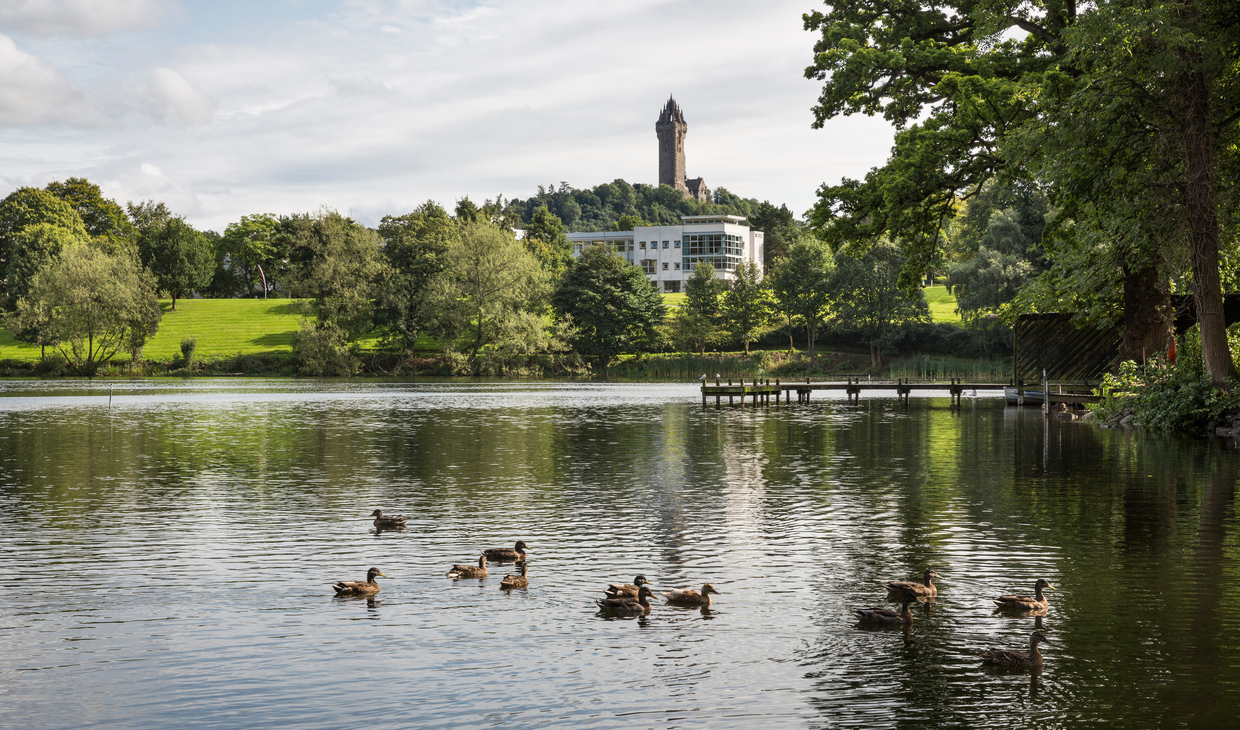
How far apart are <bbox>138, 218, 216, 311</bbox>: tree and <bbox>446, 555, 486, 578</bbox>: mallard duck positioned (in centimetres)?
12717

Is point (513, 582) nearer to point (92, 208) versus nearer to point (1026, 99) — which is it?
→ point (1026, 99)

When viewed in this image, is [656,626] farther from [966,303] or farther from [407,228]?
[407,228]

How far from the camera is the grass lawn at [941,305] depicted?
10688 centimetres

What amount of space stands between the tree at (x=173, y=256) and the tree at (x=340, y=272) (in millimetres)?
23384

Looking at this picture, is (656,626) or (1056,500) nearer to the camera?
(656,626)

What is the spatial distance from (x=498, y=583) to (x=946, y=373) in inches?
3184

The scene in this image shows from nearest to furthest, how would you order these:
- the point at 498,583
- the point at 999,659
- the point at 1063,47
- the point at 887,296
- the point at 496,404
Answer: the point at 999,659 < the point at 498,583 < the point at 1063,47 < the point at 496,404 < the point at 887,296

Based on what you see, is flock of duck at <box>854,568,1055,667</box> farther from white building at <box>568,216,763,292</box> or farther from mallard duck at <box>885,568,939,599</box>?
white building at <box>568,216,763,292</box>

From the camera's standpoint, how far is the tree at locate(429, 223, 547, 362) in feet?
344

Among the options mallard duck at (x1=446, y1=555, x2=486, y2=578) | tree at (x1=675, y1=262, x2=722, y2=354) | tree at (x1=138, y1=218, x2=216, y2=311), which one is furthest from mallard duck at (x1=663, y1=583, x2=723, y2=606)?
tree at (x1=138, y1=218, x2=216, y2=311)

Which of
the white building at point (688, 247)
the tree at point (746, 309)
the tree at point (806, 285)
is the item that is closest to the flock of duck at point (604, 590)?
the tree at point (806, 285)

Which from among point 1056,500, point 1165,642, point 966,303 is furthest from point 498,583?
point 966,303

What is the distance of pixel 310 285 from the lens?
358ft

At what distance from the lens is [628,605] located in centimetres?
1297
